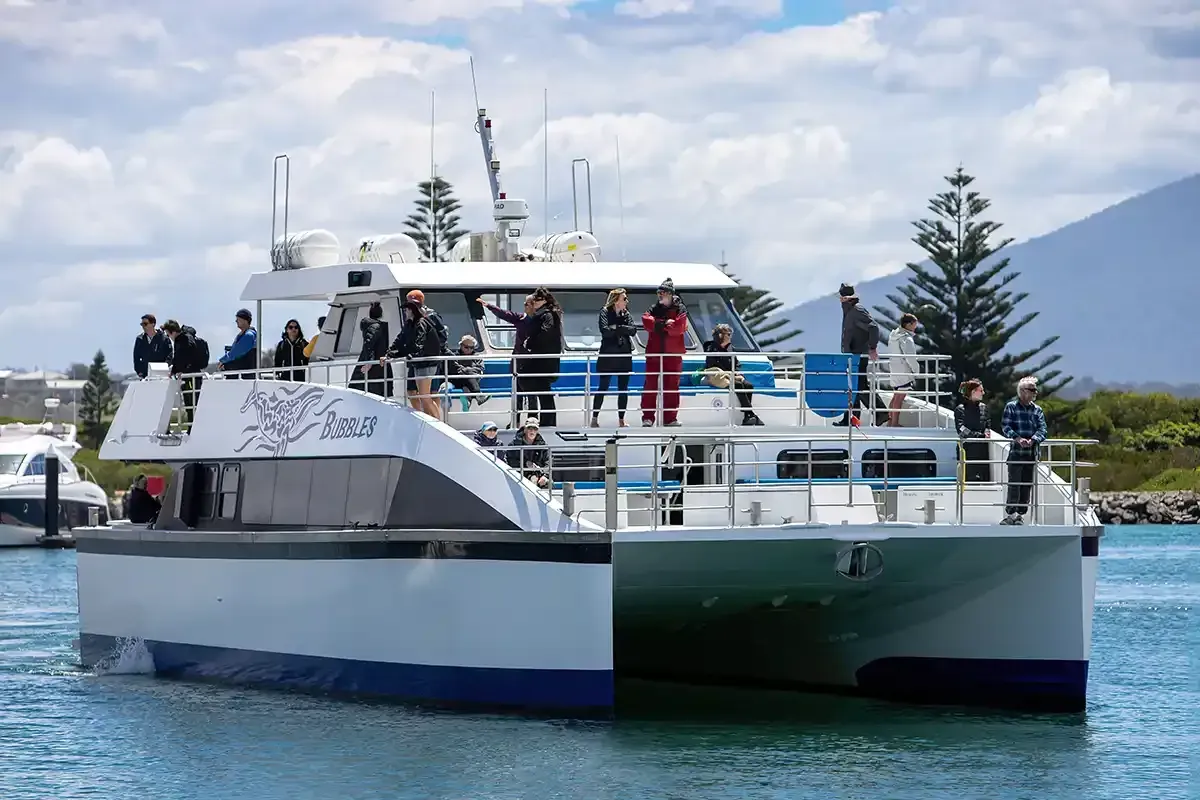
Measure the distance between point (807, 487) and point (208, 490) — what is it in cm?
665

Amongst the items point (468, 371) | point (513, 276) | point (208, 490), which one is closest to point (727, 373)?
point (468, 371)

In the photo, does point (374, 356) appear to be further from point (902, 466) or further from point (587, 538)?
point (902, 466)

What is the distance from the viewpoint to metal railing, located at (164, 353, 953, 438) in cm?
1648

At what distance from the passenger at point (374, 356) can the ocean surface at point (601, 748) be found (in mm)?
2711

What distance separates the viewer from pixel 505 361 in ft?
59.3

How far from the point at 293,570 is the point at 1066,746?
6493mm

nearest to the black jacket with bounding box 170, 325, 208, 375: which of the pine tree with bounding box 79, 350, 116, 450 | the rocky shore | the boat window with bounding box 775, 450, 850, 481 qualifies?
the boat window with bounding box 775, 450, 850, 481

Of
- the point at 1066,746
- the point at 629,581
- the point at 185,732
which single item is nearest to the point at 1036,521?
the point at 1066,746

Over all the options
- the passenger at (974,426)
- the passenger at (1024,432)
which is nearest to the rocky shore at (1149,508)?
the passenger at (974,426)

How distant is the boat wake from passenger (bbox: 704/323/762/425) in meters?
6.55

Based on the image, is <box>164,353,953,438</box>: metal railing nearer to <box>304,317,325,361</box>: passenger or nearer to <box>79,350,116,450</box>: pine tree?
<box>304,317,325,361</box>: passenger

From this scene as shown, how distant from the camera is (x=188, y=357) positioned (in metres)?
20.7

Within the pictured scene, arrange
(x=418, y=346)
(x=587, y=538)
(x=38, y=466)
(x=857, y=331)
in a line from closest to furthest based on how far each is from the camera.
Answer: (x=587, y=538), (x=418, y=346), (x=857, y=331), (x=38, y=466)

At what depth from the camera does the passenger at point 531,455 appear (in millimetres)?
15680
